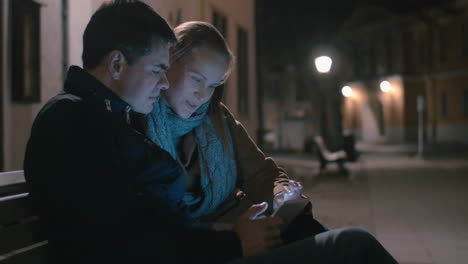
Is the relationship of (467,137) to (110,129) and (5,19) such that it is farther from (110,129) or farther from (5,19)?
(110,129)

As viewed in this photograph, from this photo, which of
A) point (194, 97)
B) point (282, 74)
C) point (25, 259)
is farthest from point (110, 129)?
point (282, 74)

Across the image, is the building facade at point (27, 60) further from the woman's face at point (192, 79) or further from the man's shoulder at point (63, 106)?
the man's shoulder at point (63, 106)

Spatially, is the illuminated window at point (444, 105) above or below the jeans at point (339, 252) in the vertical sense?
above

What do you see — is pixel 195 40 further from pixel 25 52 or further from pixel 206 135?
pixel 25 52

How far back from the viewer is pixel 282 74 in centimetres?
4744

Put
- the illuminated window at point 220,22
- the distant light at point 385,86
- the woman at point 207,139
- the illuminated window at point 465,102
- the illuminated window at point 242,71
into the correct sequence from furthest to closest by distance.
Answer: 1. the distant light at point 385,86
2. the illuminated window at point 465,102
3. the illuminated window at point 242,71
4. the illuminated window at point 220,22
5. the woman at point 207,139

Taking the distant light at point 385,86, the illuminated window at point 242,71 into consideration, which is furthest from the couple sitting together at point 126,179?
the distant light at point 385,86

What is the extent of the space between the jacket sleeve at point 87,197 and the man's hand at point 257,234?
0.82ft

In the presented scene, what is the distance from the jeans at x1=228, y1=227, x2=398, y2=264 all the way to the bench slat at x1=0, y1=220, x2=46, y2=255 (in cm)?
81

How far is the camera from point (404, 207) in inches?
314

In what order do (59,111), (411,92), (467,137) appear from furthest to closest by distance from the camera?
(411,92)
(467,137)
(59,111)

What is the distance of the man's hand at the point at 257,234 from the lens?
1.82 metres

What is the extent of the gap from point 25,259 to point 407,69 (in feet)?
127

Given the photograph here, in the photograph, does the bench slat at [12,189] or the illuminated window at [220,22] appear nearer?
the bench slat at [12,189]
